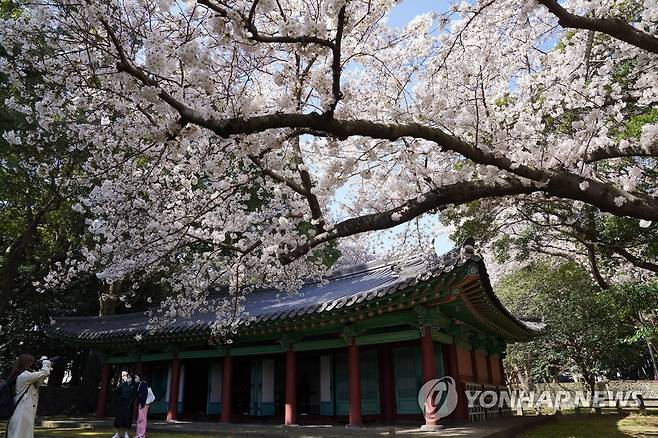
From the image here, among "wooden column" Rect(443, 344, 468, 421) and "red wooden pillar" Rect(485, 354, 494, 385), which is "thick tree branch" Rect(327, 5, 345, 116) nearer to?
"wooden column" Rect(443, 344, 468, 421)

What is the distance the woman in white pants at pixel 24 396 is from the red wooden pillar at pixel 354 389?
5994mm

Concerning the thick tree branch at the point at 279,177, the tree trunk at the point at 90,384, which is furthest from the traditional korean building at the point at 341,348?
the tree trunk at the point at 90,384

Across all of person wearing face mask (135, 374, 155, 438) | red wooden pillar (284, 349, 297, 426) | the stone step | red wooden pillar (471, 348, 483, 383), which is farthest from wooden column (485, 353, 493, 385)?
the stone step

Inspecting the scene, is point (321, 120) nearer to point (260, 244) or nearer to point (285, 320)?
point (260, 244)

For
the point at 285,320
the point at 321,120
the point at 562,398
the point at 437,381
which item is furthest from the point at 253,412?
the point at 562,398

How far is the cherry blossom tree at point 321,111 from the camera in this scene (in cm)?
450

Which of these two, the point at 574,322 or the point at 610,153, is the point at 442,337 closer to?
the point at 610,153

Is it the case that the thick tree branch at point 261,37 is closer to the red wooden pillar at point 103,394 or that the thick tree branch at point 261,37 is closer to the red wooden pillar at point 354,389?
the red wooden pillar at point 354,389

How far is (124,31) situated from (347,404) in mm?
9686

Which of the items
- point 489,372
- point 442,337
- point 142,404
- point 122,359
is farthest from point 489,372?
point 122,359

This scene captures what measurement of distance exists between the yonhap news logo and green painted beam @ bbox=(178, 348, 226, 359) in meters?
5.78

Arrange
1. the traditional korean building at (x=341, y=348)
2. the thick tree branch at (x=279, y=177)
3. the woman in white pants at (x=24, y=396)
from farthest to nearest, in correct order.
→ the traditional korean building at (x=341, y=348), the thick tree branch at (x=279, y=177), the woman in white pants at (x=24, y=396)

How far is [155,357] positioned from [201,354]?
7.41 ft

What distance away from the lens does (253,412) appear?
13.0m
